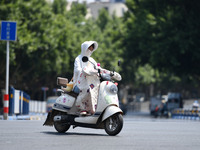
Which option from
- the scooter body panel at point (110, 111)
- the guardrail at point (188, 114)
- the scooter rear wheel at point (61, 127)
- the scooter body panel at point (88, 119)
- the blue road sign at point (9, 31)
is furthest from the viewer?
the guardrail at point (188, 114)

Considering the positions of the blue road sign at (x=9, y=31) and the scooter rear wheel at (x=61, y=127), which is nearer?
the scooter rear wheel at (x=61, y=127)

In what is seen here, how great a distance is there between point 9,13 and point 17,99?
13232mm

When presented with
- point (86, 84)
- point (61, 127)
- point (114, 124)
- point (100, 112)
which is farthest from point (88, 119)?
point (61, 127)

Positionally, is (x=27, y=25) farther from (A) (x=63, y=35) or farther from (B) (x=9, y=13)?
(A) (x=63, y=35)

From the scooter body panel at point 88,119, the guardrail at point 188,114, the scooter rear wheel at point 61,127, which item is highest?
the scooter body panel at point 88,119

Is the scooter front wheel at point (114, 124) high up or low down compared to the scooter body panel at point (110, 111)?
down

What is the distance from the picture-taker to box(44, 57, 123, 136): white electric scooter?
1224cm

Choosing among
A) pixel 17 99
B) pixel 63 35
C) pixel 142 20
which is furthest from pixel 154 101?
pixel 17 99

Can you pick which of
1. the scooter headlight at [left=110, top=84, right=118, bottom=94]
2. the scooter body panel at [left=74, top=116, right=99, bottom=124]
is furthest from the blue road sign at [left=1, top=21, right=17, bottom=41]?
the scooter headlight at [left=110, top=84, right=118, bottom=94]

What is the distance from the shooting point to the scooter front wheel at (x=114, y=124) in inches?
478

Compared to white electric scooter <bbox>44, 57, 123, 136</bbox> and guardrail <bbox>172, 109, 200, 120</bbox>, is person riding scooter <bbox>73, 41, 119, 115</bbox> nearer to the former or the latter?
white electric scooter <bbox>44, 57, 123, 136</bbox>

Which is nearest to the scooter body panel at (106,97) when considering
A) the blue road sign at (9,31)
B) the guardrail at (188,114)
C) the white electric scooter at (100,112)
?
the white electric scooter at (100,112)

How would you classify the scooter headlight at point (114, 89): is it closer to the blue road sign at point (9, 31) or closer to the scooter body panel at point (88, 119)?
the scooter body panel at point (88, 119)

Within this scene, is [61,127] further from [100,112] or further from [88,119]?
[100,112]
